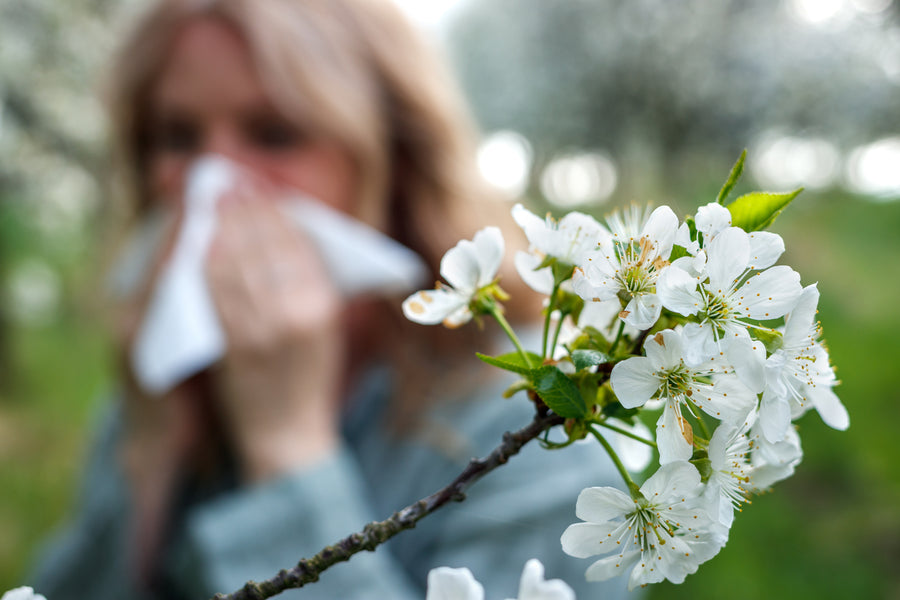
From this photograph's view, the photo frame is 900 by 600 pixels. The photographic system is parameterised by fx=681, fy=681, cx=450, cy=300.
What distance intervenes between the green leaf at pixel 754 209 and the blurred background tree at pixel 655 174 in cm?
2

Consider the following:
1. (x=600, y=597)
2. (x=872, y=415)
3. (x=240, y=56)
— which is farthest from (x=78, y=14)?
(x=872, y=415)

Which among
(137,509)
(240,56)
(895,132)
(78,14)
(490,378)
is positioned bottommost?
(490,378)

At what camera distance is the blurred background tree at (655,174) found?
178 cm

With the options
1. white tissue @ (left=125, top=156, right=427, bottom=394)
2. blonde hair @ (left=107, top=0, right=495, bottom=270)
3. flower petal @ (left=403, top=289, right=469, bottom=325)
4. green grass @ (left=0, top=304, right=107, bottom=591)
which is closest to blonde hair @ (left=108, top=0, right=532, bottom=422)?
blonde hair @ (left=107, top=0, right=495, bottom=270)

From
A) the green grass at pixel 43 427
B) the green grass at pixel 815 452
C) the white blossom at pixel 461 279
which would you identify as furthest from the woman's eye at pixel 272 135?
the green grass at pixel 43 427

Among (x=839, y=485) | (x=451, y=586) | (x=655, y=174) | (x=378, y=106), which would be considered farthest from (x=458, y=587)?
(x=655, y=174)

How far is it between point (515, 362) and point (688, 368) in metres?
0.07

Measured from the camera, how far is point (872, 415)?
210 centimetres

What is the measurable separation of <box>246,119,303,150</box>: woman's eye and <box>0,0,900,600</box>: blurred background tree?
407 millimetres

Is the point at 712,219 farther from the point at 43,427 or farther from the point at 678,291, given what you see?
the point at 43,427

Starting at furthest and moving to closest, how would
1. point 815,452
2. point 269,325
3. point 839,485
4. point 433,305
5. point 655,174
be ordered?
point 655,174 < point 815,452 < point 839,485 < point 269,325 < point 433,305

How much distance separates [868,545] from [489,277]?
1868 mm

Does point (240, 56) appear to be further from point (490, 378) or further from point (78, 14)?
point (78, 14)

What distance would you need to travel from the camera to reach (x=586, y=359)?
0.24m
